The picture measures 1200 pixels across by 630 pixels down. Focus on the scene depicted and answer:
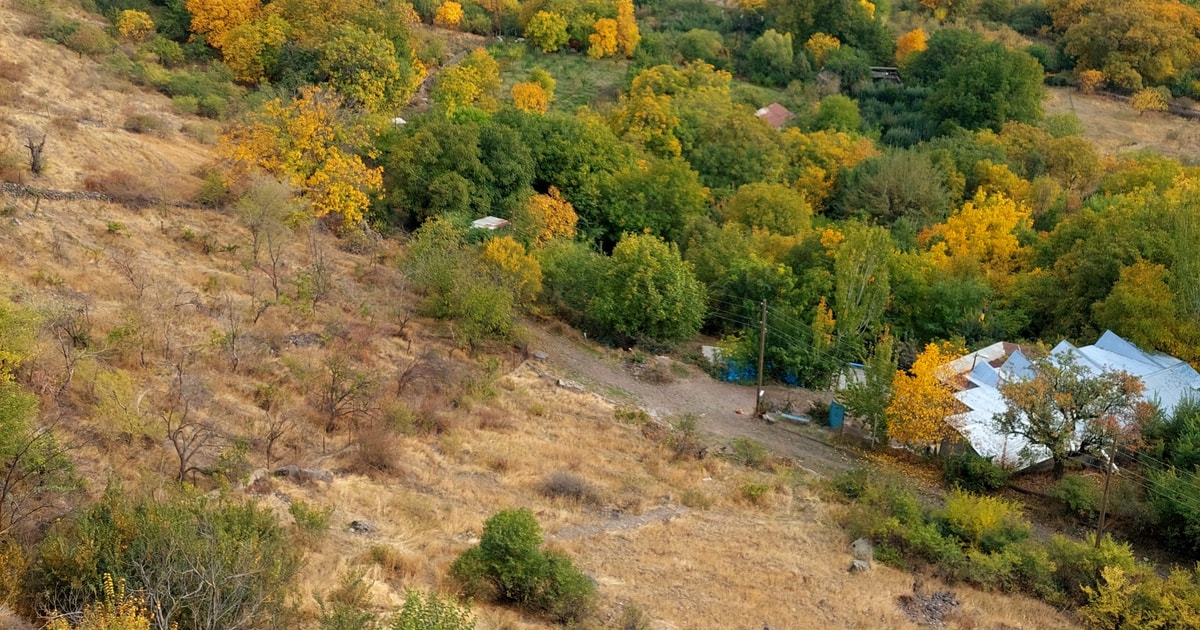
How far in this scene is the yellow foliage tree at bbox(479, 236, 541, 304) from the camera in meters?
31.4

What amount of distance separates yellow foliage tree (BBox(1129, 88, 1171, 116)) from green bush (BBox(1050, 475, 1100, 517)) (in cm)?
4104

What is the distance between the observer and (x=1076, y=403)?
2362 cm


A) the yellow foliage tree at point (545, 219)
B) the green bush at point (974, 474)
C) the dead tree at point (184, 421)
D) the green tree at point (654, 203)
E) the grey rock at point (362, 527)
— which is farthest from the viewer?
the green tree at point (654, 203)

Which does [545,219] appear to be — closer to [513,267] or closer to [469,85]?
[513,267]

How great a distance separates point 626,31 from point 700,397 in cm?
3801

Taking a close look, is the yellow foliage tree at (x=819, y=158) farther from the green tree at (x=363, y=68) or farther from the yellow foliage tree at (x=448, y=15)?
the yellow foliage tree at (x=448, y=15)

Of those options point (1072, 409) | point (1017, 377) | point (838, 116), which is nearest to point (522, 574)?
point (1072, 409)

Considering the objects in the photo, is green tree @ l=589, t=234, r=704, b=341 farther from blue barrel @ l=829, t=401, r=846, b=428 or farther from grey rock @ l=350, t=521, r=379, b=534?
grey rock @ l=350, t=521, r=379, b=534

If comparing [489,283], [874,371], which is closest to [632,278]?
[489,283]

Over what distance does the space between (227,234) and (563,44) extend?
34916 mm

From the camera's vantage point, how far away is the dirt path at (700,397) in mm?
26734

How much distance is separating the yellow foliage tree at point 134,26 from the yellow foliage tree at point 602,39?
79.4 feet

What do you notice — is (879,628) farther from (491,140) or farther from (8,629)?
(491,140)

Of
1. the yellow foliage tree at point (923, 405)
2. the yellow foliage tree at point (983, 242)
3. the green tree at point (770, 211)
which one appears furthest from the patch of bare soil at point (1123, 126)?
the yellow foliage tree at point (923, 405)
